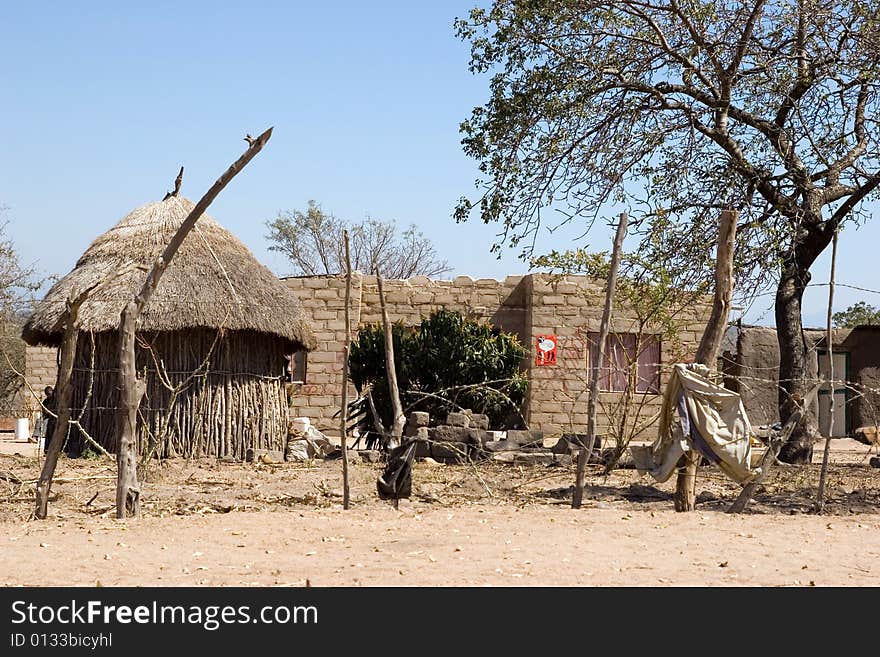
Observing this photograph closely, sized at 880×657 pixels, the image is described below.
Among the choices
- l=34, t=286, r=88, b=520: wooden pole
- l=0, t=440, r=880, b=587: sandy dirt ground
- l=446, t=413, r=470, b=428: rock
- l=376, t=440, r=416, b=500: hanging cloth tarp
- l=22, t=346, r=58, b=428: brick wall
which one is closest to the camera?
l=0, t=440, r=880, b=587: sandy dirt ground

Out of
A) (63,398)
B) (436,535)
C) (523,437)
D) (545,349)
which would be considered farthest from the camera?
(545,349)

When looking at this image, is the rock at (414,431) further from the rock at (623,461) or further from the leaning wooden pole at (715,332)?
the leaning wooden pole at (715,332)

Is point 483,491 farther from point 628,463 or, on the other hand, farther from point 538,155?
point 538,155

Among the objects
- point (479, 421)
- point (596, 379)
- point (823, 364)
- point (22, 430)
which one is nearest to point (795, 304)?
point (479, 421)

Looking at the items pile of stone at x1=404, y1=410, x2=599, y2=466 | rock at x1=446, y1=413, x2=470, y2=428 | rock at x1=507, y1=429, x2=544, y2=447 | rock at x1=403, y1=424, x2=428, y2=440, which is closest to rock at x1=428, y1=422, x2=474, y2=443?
pile of stone at x1=404, y1=410, x2=599, y2=466

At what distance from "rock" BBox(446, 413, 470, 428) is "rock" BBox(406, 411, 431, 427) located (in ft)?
1.14

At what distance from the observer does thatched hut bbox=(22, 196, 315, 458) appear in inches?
473

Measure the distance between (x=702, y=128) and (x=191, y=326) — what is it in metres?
6.26

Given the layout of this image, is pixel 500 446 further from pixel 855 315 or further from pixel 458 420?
pixel 855 315

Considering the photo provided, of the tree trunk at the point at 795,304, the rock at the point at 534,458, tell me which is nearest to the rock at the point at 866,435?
the tree trunk at the point at 795,304

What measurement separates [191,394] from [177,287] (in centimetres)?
127

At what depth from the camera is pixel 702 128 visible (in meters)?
11.9

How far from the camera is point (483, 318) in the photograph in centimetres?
1802

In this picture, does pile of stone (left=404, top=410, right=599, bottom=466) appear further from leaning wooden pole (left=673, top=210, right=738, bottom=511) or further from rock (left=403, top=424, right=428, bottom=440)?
leaning wooden pole (left=673, top=210, right=738, bottom=511)
